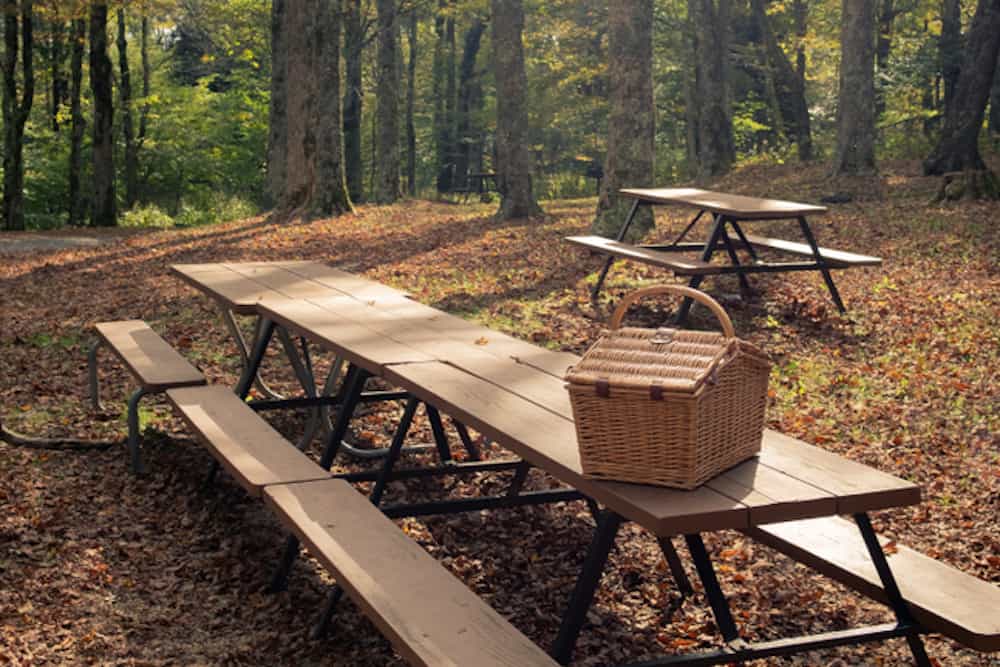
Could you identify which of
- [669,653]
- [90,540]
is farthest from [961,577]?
[90,540]

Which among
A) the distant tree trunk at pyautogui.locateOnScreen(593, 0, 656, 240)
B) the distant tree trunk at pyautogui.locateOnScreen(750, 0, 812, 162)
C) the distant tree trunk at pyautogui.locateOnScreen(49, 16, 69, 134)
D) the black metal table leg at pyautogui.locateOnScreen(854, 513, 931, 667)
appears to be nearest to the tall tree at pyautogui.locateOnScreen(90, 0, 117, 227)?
the distant tree trunk at pyautogui.locateOnScreen(49, 16, 69, 134)

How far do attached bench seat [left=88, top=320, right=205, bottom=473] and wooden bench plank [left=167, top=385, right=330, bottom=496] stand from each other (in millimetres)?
160

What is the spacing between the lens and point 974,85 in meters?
14.7

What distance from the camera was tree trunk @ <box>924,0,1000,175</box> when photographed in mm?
14531

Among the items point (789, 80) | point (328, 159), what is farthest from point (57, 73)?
point (789, 80)

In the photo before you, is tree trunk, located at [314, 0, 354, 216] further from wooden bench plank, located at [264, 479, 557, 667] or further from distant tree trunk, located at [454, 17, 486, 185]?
distant tree trunk, located at [454, 17, 486, 185]

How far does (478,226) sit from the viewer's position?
1628cm

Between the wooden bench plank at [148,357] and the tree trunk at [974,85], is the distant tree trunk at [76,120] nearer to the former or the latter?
the tree trunk at [974,85]

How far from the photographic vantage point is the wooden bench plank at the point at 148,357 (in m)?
5.81

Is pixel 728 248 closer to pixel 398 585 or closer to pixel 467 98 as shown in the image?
pixel 398 585

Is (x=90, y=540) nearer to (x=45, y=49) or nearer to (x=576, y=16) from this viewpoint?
(x=45, y=49)

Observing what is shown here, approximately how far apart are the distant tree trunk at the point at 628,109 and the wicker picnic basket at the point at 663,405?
9.63 meters

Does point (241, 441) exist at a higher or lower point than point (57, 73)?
lower

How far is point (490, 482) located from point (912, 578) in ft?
8.64
